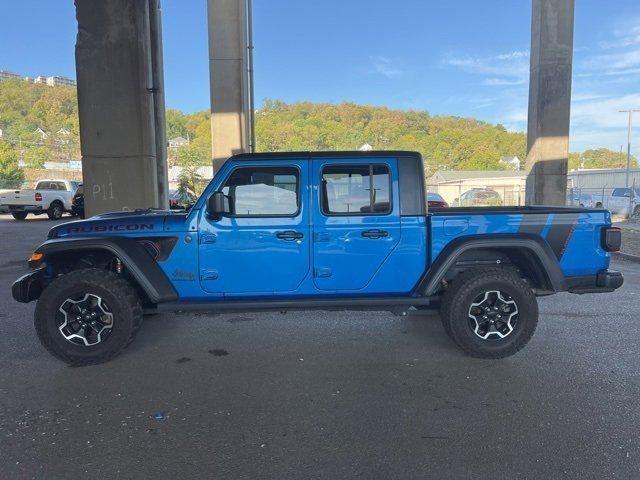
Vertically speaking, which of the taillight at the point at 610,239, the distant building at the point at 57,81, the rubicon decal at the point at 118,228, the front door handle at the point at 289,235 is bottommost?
the taillight at the point at 610,239

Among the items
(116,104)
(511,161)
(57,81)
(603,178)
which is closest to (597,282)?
(116,104)

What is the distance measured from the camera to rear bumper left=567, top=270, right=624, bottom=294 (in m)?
4.50

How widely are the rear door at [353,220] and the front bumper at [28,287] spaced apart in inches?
102

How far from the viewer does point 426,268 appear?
176 inches

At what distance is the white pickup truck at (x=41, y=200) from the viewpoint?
71.5ft

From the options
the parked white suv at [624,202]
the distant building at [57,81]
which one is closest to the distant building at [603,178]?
the parked white suv at [624,202]

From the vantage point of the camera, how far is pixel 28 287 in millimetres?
4367

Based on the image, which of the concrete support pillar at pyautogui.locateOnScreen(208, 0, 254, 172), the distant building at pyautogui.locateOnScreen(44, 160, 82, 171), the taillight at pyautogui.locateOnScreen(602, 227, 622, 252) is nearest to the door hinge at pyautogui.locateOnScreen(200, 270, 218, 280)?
the taillight at pyautogui.locateOnScreen(602, 227, 622, 252)

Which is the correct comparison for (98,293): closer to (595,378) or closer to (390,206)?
(390,206)

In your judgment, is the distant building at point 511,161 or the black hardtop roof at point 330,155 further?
the distant building at point 511,161

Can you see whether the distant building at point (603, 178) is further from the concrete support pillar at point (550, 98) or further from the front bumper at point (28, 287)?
the front bumper at point (28, 287)

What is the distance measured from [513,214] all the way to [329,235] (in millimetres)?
1763

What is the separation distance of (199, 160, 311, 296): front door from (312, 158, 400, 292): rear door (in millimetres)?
148

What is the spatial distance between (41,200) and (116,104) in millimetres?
15945
